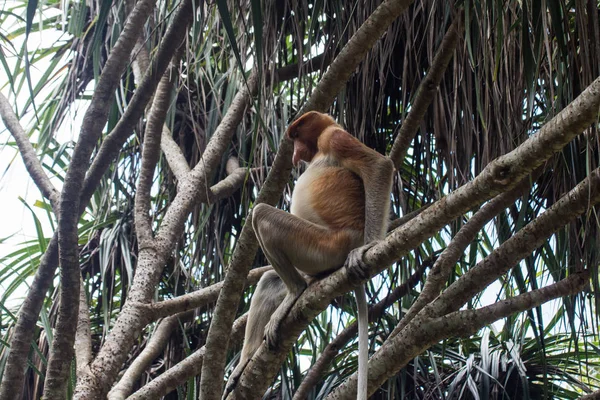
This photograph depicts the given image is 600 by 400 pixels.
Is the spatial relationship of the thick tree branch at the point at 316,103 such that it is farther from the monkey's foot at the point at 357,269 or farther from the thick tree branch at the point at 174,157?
the thick tree branch at the point at 174,157

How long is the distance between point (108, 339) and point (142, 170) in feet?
3.11

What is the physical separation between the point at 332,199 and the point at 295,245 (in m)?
0.33

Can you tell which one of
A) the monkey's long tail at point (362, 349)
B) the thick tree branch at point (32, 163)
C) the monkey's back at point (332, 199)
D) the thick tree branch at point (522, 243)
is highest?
the thick tree branch at point (32, 163)

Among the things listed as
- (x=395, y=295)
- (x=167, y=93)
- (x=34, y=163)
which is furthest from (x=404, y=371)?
(x=34, y=163)

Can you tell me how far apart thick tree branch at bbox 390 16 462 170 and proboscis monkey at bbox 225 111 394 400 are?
0.60ft

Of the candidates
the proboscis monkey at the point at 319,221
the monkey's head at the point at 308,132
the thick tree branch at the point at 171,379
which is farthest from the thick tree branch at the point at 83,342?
the monkey's head at the point at 308,132

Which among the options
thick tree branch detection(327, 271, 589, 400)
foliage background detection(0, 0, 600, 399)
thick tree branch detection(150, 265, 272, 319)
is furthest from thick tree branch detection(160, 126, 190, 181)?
thick tree branch detection(327, 271, 589, 400)

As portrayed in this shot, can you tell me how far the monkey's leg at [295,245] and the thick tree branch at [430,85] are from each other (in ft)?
1.77

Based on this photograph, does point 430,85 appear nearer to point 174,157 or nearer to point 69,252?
point 69,252

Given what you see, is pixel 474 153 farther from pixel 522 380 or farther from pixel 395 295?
pixel 522 380

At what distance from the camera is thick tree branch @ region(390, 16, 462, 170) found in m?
3.00

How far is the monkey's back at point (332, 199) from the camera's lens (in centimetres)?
319

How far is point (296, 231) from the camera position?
3055 millimetres

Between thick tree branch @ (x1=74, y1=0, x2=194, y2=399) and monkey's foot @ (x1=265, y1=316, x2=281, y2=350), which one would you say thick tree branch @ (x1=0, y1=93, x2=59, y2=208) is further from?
monkey's foot @ (x1=265, y1=316, x2=281, y2=350)
